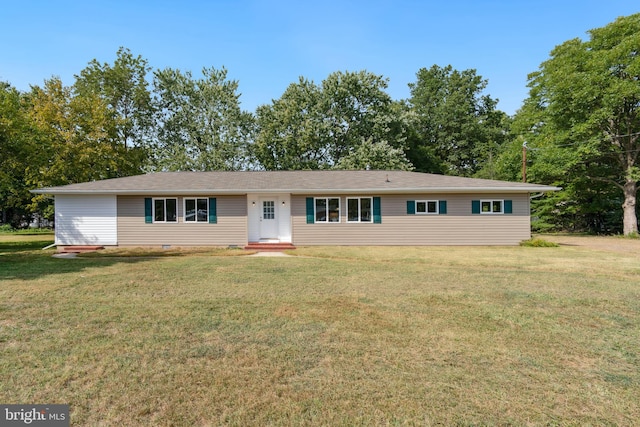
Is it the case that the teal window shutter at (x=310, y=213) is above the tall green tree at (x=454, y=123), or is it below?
below

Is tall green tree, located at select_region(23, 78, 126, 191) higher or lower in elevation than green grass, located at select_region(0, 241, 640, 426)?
higher

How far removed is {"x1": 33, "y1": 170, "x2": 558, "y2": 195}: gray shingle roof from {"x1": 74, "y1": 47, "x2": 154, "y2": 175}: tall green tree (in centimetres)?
1230

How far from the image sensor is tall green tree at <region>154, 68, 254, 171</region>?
26.8m

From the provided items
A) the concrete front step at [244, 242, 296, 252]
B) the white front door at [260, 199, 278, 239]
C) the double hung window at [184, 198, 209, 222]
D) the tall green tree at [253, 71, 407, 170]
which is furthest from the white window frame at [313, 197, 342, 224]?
→ the tall green tree at [253, 71, 407, 170]

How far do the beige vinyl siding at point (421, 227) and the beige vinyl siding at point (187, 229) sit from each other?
2364mm

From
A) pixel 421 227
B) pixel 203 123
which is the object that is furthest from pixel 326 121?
pixel 421 227

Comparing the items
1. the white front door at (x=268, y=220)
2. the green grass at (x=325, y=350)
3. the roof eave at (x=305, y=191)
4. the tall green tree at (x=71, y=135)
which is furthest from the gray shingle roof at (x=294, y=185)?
the tall green tree at (x=71, y=135)

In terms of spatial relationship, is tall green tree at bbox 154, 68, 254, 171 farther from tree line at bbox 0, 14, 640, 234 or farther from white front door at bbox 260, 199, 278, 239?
white front door at bbox 260, 199, 278, 239

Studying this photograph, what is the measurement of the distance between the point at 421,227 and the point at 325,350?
1129cm

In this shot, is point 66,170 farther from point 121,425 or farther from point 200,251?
point 121,425

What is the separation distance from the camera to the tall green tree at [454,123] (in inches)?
1261

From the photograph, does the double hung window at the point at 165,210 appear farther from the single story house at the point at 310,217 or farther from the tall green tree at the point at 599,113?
the tall green tree at the point at 599,113

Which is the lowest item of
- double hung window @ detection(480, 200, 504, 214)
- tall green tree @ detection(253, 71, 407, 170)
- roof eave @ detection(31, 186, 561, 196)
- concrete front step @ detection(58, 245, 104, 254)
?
concrete front step @ detection(58, 245, 104, 254)

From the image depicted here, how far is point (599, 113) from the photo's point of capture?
56.6ft
